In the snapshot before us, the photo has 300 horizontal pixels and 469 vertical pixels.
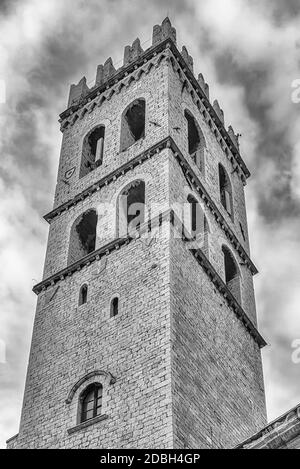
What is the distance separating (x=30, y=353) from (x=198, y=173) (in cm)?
965

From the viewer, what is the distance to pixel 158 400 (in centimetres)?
2120

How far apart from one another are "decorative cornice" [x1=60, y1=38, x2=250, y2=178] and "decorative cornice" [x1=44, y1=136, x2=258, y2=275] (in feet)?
20.3

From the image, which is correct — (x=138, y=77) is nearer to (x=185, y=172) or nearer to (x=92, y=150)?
(x=92, y=150)

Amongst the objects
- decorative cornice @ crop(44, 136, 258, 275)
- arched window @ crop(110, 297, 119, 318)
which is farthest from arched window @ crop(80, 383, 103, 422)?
decorative cornice @ crop(44, 136, 258, 275)

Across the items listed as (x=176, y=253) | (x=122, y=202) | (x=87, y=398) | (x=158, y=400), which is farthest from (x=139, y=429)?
(x=122, y=202)

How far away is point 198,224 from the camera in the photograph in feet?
95.1

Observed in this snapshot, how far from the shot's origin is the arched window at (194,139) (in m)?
33.1

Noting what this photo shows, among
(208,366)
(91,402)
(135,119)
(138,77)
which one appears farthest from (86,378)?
(138,77)

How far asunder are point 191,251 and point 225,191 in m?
8.24

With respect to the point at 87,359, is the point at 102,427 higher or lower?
lower

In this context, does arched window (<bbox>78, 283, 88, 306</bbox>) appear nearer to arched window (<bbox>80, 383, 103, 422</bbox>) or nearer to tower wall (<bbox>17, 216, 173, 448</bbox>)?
tower wall (<bbox>17, 216, 173, 448</bbox>)

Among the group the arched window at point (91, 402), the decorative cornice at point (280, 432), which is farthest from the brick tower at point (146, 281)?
the decorative cornice at point (280, 432)
